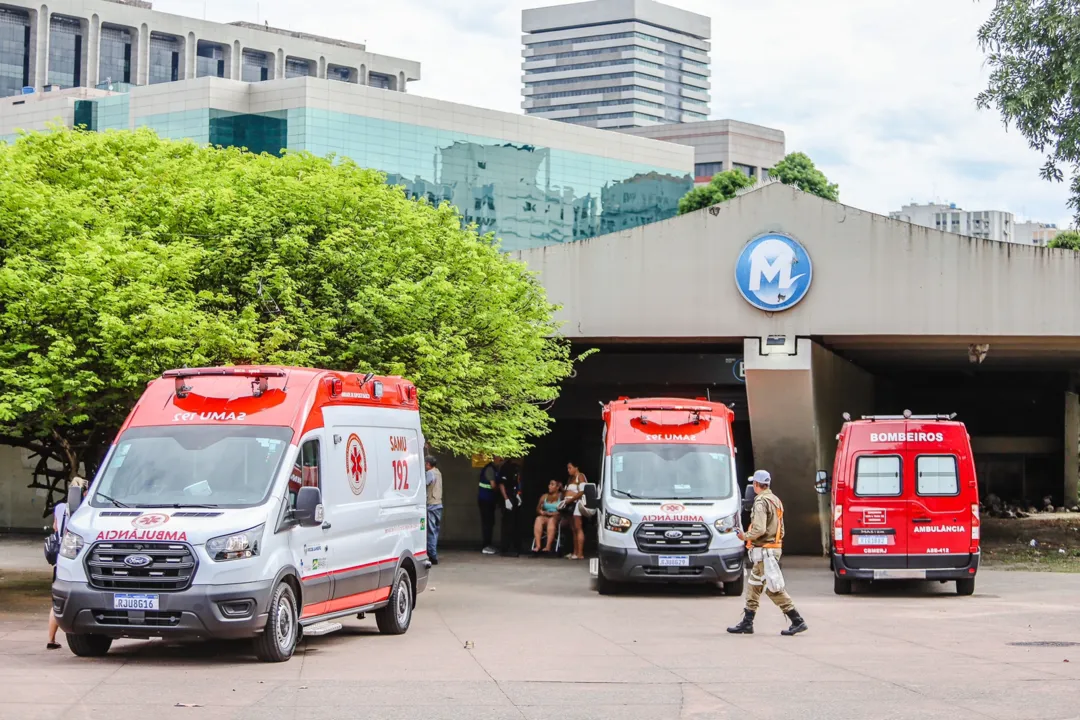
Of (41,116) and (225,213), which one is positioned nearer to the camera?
(225,213)

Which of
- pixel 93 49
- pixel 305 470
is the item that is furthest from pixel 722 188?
pixel 93 49

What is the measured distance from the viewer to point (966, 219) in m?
194

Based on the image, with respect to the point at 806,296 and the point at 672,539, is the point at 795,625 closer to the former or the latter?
the point at 672,539

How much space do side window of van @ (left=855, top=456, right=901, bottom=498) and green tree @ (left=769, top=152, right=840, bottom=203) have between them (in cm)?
5302

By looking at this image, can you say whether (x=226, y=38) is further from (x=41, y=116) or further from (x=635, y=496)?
(x=635, y=496)

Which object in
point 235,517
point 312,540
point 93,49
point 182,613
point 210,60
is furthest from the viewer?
point 210,60

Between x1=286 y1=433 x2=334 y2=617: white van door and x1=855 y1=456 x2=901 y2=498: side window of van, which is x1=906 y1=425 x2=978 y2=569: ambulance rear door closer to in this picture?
x1=855 y1=456 x2=901 y2=498: side window of van

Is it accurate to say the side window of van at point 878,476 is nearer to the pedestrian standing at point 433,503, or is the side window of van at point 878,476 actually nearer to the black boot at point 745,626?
the black boot at point 745,626

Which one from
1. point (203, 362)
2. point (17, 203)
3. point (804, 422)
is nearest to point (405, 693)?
point (203, 362)

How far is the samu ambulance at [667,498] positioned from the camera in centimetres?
2050

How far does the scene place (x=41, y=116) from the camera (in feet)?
304

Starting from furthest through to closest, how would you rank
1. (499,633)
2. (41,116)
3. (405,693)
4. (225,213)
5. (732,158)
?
(732,158) < (41,116) < (225,213) < (499,633) < (405,693)

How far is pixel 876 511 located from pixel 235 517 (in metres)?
10.9

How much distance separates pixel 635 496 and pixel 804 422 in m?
8.17
